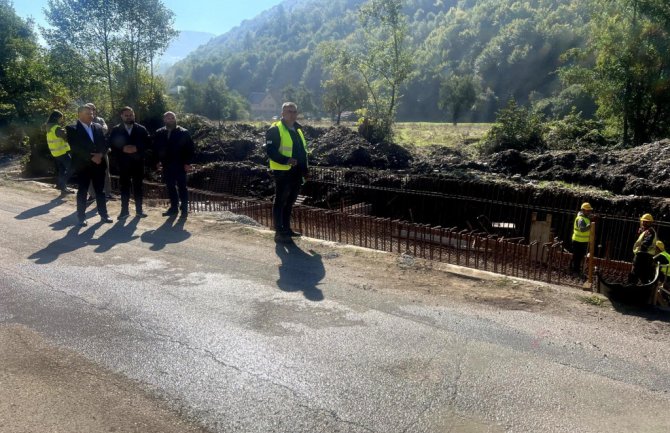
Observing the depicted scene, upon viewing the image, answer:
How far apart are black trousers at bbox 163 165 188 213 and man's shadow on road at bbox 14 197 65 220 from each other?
242 cm

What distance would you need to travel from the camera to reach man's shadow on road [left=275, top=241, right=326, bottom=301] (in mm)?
5136

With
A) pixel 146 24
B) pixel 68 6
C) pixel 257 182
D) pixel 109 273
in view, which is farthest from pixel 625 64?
pixel 68 6

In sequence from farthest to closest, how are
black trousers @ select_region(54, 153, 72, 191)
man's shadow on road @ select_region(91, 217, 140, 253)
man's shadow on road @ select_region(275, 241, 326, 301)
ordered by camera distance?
black trousers @ select_region(54, 153, 72, 191) < man's shadow on road @ select_region(91, 217, 140, 253) < man's shadow on road @ select_region(275, 241, 326, 301)

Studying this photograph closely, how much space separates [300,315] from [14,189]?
1019cm

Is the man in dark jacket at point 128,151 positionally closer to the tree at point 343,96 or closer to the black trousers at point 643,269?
the black trousers at point 643,269

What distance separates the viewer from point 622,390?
11.0ft

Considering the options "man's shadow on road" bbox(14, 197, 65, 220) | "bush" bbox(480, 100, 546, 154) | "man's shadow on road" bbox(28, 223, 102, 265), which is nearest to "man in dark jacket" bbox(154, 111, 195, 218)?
"man's shadow on road" bbox(28, 223, 102, 265)

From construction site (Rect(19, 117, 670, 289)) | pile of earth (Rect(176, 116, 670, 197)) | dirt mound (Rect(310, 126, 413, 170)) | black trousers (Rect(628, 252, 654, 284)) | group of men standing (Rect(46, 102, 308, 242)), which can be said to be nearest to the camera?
black trousers (Rect(628, 252, 654, 284))

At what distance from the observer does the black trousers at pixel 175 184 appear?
27.2 feet

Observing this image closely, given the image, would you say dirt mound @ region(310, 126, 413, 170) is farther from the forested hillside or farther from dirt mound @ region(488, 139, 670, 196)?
the forested hillside

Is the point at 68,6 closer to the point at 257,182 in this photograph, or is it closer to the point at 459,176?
the point at 257,182

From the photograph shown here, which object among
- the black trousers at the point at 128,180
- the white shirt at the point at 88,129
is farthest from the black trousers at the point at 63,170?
the white shirt at the point at 88,129

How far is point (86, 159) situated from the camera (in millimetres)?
7934

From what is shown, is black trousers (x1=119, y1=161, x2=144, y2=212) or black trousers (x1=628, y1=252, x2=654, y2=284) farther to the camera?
black trousers (x1=119, y1=161, x2=144, y2=212)
